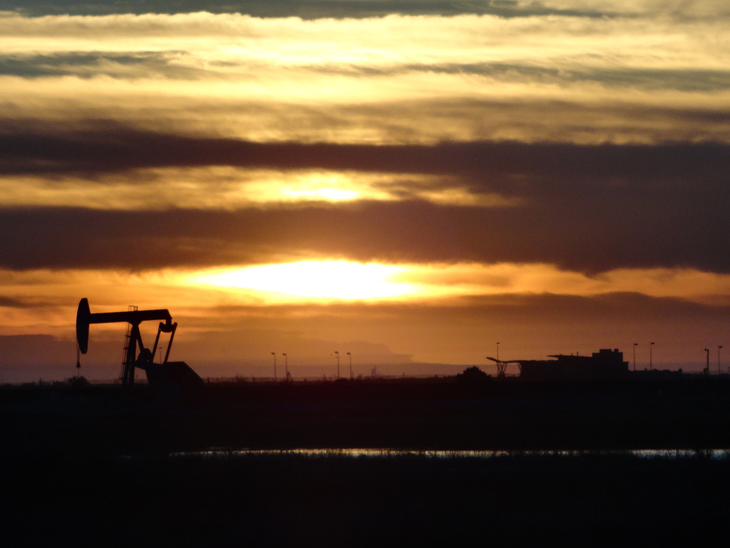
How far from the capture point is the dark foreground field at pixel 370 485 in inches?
1085

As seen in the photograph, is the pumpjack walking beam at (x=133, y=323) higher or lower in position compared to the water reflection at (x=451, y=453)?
higher

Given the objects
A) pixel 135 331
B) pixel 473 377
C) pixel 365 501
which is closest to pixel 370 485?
pixel 365 501

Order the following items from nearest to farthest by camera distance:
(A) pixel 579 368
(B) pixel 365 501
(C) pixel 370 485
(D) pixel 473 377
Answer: (B) pixel 365 501 < (C) pixel 370 485 < (D) pixel 473 377 < (A) pixel 579 368

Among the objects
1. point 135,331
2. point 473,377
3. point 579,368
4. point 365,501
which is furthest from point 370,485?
point 579,368

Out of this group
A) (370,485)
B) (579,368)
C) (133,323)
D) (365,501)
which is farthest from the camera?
(579,368)

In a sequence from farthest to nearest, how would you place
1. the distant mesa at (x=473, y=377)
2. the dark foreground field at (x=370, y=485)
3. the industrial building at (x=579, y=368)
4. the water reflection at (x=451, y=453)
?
the industrial building at (x=579, y=368) → the distant mesa at (x=473, y=377) → the water reflection at (x=451, y=453) → the dark foreground field at (x=370, y=485)

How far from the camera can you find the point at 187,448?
179ft

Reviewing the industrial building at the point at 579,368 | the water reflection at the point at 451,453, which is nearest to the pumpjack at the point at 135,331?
the water reflection at the point at 451,453

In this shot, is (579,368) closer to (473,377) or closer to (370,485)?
(473,377)

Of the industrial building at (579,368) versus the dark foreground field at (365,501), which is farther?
the industrial building at (579,368)

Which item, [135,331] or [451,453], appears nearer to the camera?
[451,453]

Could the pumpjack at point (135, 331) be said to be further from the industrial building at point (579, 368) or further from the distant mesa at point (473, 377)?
the industrial building at point (579, 368)

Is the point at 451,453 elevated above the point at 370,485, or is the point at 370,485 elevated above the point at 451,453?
the point at 370,485

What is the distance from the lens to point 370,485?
119 feet
